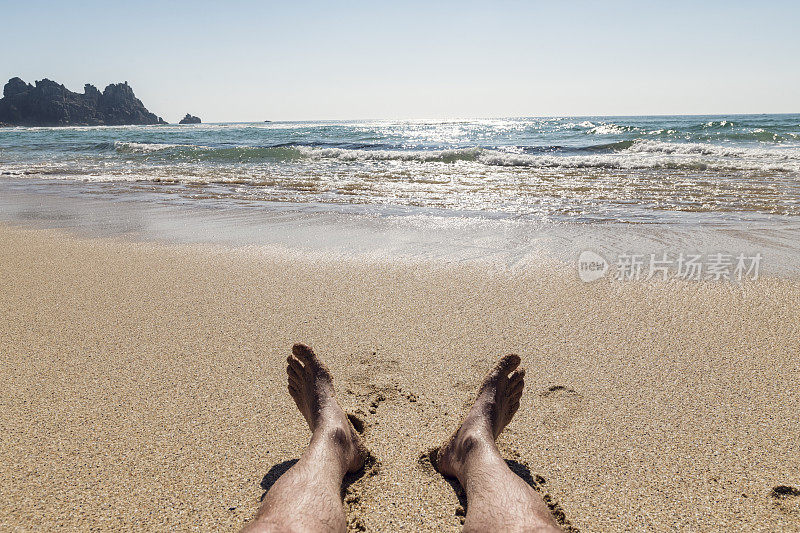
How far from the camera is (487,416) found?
1.63 meters

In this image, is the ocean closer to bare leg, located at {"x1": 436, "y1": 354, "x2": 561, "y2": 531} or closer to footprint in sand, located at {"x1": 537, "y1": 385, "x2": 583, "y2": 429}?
footprint in sand, located at {"x1": 537, "y1": 385, "x2": 583, "y2": 429}

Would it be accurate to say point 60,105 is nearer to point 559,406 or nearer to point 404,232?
point 404,232

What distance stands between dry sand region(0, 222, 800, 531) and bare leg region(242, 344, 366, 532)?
10cm

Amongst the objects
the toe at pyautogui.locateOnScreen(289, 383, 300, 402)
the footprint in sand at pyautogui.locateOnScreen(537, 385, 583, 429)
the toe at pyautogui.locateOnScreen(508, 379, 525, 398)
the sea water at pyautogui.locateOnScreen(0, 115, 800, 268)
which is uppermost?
the sea water at pyautogui.locateOnScreen(0, 115, 800, 268)

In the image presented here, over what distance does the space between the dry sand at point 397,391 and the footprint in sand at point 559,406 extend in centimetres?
1

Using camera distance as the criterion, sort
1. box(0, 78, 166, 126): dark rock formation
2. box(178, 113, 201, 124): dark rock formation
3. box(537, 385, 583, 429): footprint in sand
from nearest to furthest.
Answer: box(537, 385, 583, 429): footprint in sand
box(0, 78, 166, 126): dark rock formation
box(178, 113, 201, 124): dark rock formation

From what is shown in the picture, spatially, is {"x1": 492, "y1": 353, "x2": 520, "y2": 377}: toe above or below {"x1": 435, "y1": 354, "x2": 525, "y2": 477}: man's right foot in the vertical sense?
above

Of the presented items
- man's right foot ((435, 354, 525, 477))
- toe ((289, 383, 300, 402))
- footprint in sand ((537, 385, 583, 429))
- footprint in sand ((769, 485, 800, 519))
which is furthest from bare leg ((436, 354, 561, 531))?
footprint in sand ((769, 485, 800, 519))

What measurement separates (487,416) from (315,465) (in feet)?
1.95

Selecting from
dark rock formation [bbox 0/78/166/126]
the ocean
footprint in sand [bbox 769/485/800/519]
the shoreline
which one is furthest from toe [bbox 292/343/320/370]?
dark rock formation [bbox 0/78/166/126]

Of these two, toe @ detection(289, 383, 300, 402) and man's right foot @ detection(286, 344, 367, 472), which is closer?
man's right foot @ detection(286, 344, 367, 472)

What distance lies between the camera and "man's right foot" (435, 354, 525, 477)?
4.91ft

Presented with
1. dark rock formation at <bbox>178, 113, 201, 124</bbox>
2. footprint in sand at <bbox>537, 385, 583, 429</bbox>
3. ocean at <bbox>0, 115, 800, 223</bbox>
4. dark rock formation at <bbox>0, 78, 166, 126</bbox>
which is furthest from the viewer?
dark rock formation at <bbox>178, 113, 201, 124</bbox>

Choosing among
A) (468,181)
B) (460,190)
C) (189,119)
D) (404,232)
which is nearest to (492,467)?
(404,232)
